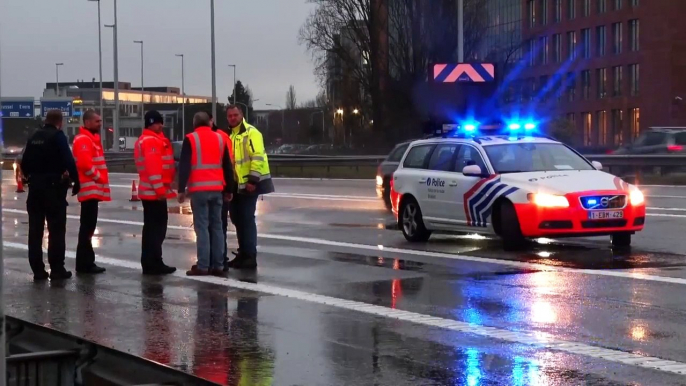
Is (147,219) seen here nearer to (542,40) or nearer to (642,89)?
(642,89)

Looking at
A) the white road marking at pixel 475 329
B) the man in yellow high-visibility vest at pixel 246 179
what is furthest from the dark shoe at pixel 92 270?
the man in yellow high-visibility vest at pixel 246 179

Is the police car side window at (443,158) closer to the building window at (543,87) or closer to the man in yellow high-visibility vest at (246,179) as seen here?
the man in yellow high-visibility vest at (246,179)

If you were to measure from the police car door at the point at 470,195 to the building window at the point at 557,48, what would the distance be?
71.4m

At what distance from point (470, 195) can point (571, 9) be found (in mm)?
71637

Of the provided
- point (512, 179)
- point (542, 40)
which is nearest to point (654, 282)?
point (512, 179)

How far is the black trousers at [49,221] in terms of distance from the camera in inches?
452

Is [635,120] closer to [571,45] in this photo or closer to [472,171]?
[571,45]

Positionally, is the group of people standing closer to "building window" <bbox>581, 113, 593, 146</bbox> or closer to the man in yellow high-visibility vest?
the man in yellow high-visibility vest

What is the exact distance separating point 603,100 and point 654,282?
72306mm

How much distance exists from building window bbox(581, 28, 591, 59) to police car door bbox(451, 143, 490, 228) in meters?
69.2

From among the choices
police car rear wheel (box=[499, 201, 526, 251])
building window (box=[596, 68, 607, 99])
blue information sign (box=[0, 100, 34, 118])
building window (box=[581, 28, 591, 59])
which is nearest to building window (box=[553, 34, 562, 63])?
building window (box=[581, 28, 591, 59])

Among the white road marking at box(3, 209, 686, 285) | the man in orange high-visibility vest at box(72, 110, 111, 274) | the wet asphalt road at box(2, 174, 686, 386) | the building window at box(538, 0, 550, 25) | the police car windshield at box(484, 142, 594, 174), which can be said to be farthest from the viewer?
the building window at box(538, 0, 550, 25)

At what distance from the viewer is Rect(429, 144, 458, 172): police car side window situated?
1542 centimetres

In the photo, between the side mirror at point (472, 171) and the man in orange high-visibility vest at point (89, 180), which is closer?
the man in orange high-visibility vest at point (89, 180)
